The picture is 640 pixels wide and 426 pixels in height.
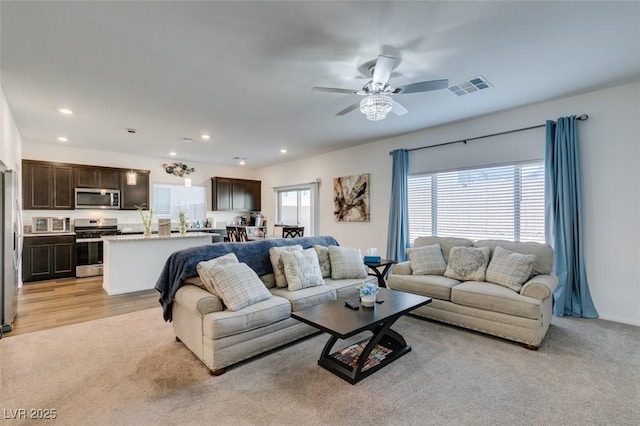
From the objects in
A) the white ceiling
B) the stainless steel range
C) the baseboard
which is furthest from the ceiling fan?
the stainless steel range

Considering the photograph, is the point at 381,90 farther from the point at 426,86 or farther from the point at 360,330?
the point at 360,330

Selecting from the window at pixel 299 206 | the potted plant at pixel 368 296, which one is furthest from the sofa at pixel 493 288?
the window at pixel 299 206

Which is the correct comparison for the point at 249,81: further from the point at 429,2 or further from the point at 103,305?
the point at 103,305

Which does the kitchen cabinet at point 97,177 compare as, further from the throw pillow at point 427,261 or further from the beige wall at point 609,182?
the beige wall at point 609,182

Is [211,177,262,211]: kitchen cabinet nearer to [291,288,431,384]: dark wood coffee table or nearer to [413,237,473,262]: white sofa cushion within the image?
[413,237,473,262]: white sofa cushion

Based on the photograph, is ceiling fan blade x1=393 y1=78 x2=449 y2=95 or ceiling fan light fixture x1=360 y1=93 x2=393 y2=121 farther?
ceiling fan light fixture x1=360 y1=93 x2=393 y2=121

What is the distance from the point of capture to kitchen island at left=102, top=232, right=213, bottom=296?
16.0ft

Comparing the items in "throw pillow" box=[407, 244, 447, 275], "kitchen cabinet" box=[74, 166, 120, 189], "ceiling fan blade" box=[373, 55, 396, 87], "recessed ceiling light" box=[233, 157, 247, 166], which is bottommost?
"throw pillow" box=[407, 244, 447, 275]

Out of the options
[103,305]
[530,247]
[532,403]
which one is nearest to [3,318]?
[103,305]

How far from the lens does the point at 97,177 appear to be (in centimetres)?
652

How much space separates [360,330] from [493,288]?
1.95 metres

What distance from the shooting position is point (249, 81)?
10.6 ft

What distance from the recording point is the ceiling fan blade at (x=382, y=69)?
95.8 inches

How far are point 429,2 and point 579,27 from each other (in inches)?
52.0
